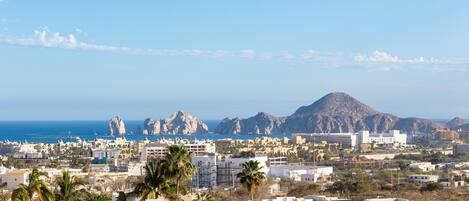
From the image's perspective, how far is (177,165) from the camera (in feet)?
107

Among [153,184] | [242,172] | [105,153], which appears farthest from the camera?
[105,153]

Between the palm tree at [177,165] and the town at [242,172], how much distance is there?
0.08m

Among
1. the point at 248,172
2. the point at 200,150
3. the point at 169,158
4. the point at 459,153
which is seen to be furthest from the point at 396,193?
the point at 459,153

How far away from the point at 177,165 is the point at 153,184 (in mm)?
1373

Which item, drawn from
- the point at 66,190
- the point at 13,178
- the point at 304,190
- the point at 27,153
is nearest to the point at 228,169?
the point at 13,178

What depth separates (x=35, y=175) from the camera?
28.7 m

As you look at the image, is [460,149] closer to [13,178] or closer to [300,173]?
[300,173]

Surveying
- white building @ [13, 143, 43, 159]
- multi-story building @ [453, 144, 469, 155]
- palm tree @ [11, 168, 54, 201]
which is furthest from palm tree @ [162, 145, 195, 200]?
multi-story building @ [453, 144, 469, 155]

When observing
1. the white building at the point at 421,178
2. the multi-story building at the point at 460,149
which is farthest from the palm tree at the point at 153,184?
the multi-story building at the point at 460,149

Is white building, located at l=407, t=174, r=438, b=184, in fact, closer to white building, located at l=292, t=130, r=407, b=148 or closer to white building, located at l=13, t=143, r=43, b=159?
white building, located at l=13, t=143, r=43, b=159

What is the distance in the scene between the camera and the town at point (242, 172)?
39.0 m

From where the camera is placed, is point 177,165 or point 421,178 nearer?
point 177,165

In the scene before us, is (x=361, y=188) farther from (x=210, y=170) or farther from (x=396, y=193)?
(x=210, y=170)

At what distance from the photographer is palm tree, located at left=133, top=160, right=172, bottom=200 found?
3294 cm
